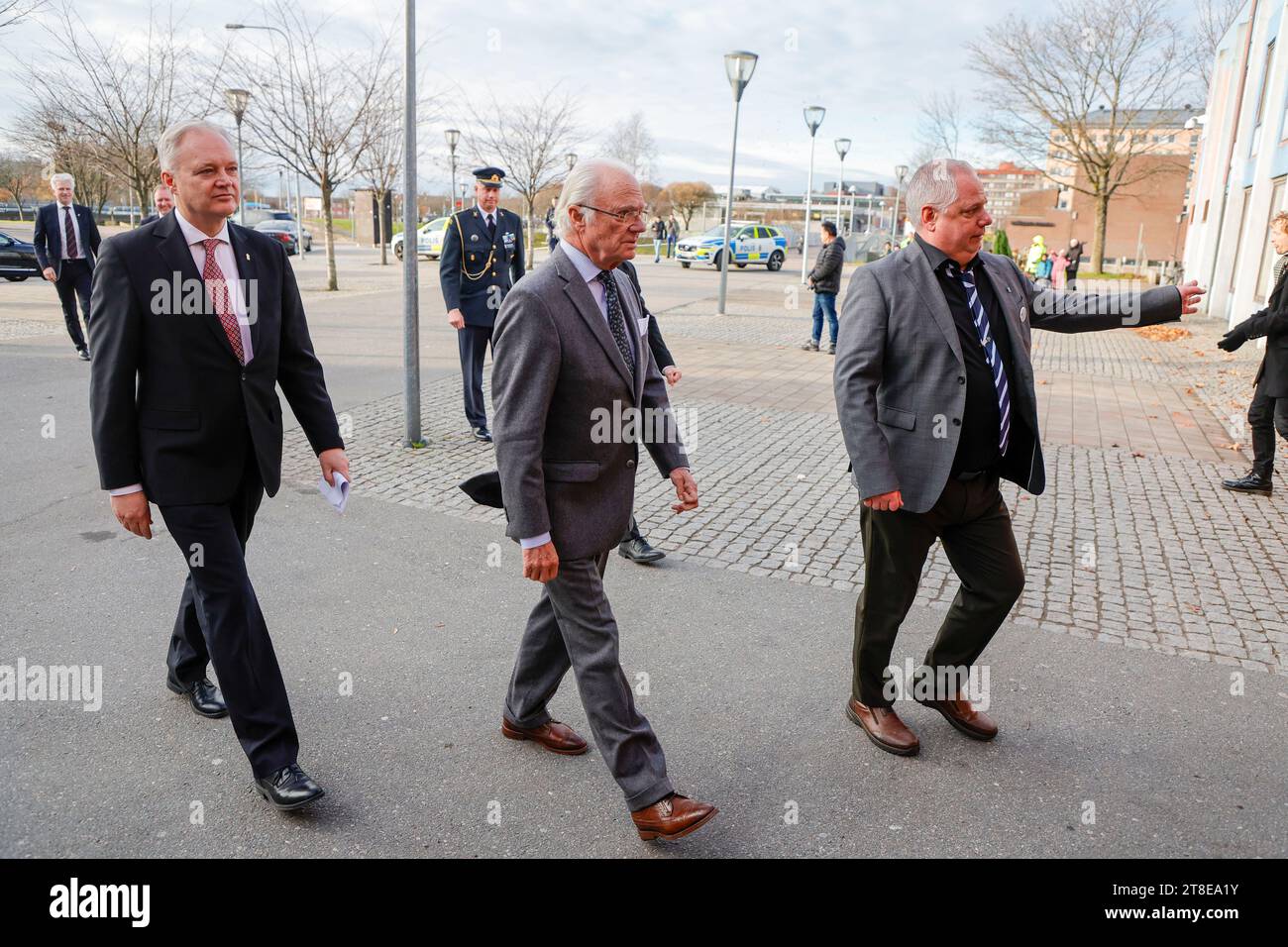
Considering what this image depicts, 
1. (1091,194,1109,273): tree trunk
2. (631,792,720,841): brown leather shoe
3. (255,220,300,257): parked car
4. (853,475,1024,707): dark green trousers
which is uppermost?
(1091,194,1109,273): tree trunk

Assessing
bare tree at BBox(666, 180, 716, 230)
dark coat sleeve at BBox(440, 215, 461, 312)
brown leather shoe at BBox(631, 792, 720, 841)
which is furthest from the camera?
bare tree at BBox(666, 180, 716, 230)

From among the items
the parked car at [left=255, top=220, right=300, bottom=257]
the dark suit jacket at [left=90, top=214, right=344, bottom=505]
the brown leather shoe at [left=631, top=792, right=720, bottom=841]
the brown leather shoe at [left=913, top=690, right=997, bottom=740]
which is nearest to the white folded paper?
the dark suit jacket at [left=90, top=214, right=344, bottom=505]

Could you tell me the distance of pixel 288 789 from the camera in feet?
9.66

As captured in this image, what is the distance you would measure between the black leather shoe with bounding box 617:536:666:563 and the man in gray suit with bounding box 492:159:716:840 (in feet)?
7.52

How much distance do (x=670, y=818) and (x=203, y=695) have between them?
1.94 metres

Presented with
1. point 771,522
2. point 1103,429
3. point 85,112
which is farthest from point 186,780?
point 85,112

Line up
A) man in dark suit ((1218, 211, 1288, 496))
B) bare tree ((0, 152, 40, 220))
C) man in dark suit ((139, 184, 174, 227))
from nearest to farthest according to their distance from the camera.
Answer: man in dark suit ((139, 184, 174, 227))
man in dark suit ((1218, 211, 1288, 496))
bare tree ((0, 152, 40, 220))

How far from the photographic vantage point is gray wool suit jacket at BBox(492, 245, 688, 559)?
2.68 meters

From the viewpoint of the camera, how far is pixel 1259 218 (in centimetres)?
1805

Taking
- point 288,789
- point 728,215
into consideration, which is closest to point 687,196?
point 728,215

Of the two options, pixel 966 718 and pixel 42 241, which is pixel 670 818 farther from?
pixel 42 241

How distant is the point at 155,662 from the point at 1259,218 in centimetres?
2057

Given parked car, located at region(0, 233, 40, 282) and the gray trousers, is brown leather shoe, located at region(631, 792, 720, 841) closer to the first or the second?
the gray trousers
